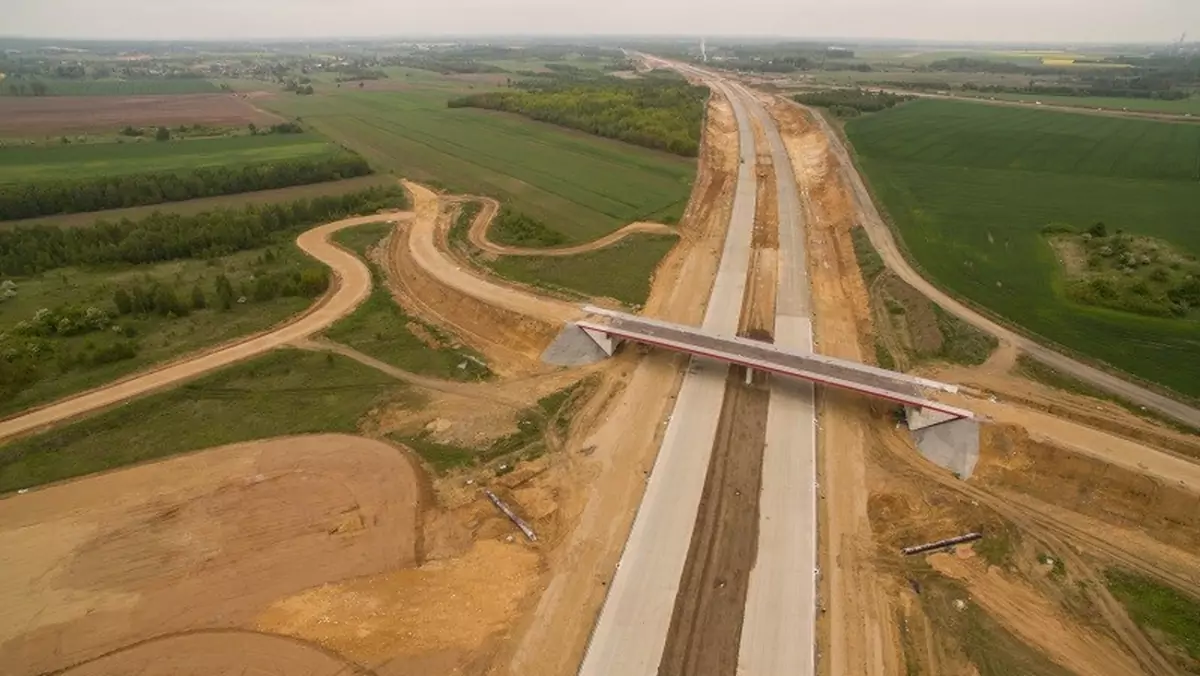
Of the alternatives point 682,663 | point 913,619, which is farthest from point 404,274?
point 913,619

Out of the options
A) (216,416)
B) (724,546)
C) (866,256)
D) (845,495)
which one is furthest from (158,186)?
(845,495)

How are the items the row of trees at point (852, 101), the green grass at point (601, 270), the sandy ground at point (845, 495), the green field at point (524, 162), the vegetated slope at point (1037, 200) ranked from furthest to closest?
1. the row of trees at point (852, 101)
2. the green field at point (524, 162)
3. the green grass at point (601, 270)
4. the vegetated slope at point (1037, 200)
5. the sandy ground at point (845, 495)

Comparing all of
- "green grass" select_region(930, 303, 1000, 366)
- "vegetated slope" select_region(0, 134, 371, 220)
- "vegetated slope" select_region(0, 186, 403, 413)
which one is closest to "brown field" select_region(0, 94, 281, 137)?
"vegetated slope" select_region(0, 134, 371, 220)

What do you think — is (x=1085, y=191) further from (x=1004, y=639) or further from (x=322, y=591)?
(x=322, y=591)

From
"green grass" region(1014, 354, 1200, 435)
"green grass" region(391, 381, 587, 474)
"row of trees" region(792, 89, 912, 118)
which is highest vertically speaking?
"row of trees" region(792, 89, 912, 118)

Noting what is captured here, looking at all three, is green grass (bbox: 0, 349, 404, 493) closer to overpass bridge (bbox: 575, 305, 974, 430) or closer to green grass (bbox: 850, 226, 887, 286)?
overpass bridge (bbox: 575, 305, 974, 430)

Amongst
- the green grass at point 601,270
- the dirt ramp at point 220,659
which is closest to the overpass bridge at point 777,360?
the green grass at point 601,270

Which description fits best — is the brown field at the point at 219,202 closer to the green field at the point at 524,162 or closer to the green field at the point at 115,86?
the green field at the point at 524,162
